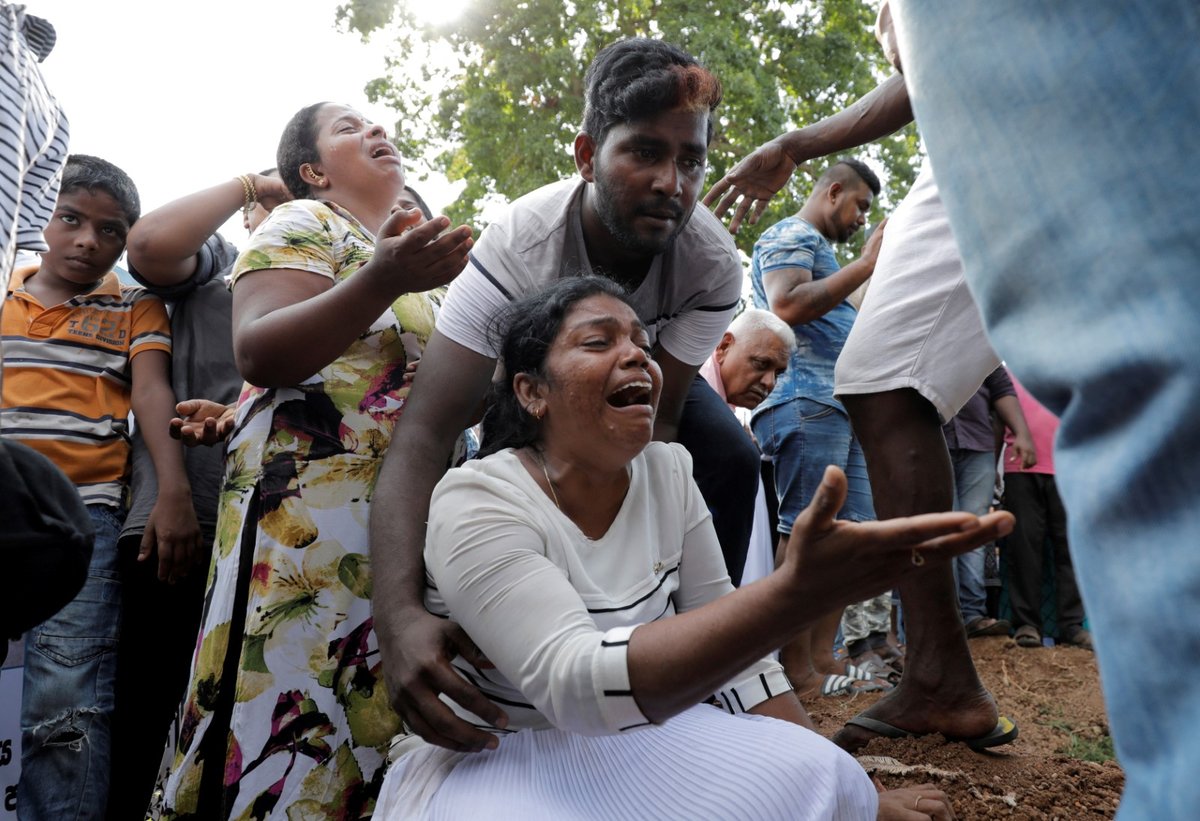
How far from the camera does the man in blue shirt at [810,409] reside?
4609 mm

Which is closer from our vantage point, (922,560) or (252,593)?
(922,560)

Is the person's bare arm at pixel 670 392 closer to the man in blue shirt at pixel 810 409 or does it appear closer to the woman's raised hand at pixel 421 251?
the woman's raised hand at pixel 421 251

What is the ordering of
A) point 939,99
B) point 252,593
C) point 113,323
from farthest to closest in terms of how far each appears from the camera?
point 113,323
point 252,593
point 939,99

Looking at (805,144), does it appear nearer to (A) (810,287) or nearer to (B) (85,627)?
(A) (810,287)

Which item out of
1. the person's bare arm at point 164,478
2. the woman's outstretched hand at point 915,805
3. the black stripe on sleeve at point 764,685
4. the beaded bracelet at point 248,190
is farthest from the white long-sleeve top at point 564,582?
the beaded bracelet at point 248,190

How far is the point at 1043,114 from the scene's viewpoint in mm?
856

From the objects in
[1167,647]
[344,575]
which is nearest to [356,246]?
[344,575]

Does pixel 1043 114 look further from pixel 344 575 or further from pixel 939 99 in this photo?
pixel 344 575

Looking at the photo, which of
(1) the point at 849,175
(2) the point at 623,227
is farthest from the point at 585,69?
(2) the point at 623,227

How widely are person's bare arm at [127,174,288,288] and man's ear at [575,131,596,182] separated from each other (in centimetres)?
130

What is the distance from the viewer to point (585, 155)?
2773 millimetres

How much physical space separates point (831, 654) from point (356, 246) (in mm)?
3210

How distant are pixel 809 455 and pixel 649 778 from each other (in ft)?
9.66

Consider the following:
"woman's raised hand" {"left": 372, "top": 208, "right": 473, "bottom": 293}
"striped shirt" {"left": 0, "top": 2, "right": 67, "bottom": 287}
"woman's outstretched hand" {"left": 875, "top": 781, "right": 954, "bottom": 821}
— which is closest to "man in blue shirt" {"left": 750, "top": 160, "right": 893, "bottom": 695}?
"woman's outstretched hand" {"left": 875, "top": 781, "right": 954, "bottom": 821}
